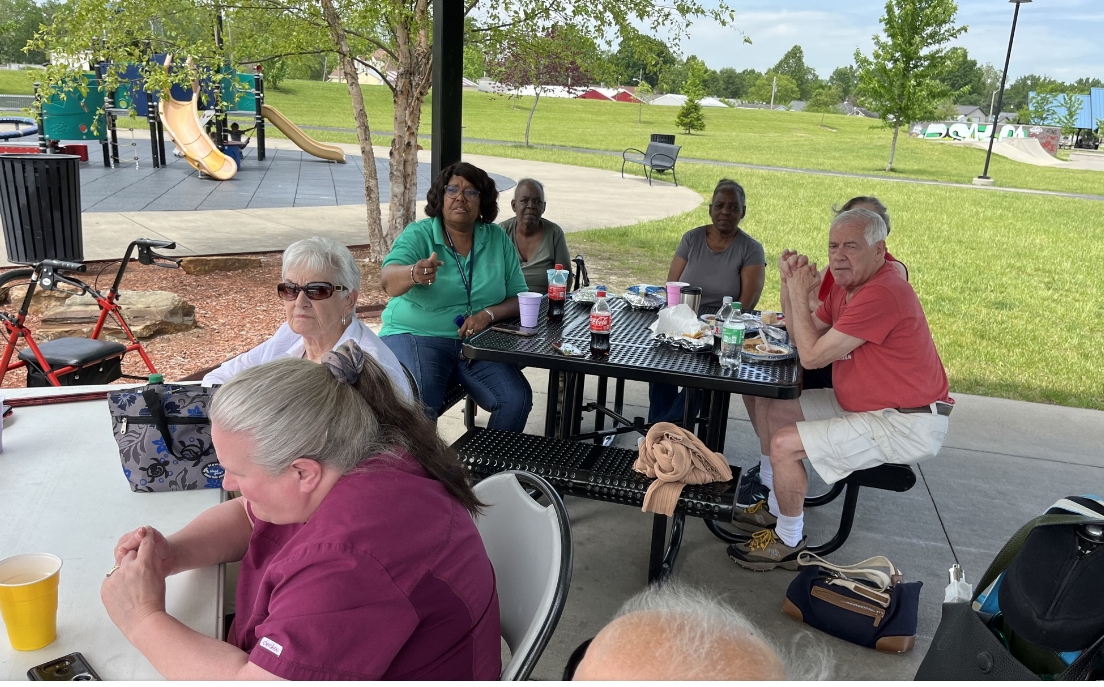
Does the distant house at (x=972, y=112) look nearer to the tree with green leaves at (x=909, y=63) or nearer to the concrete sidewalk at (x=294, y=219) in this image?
the tree with green leaves at (x=909, y=63)

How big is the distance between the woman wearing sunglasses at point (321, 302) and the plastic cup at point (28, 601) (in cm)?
117

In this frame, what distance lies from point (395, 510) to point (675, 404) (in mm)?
3229

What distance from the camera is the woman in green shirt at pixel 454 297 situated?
3.79 meters

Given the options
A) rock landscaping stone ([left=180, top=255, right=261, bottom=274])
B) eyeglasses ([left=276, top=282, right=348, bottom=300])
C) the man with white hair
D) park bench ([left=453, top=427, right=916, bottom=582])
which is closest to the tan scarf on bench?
park bench ([left=453, top=427, right=916, bottom=582])

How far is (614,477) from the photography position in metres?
3.00

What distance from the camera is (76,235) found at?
6008mm

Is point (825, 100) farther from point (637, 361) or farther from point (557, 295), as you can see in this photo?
point (637, 361)

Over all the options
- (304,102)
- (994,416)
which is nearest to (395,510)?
(994,416)

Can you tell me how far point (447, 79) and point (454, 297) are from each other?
123 cm

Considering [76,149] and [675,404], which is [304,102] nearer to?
[76,149]

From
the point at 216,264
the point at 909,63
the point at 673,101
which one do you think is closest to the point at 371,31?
the point at 216,264

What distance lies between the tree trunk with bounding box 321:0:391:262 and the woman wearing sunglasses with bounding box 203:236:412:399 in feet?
16.2

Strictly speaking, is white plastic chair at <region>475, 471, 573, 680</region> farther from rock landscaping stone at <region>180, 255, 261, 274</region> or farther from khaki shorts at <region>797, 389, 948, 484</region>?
rock landscaping stone at <region>180, 255, 261, 274</region>

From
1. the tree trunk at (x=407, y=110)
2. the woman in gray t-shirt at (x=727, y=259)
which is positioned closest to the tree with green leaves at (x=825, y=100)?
the tree trunk at (x=407, y=110)
